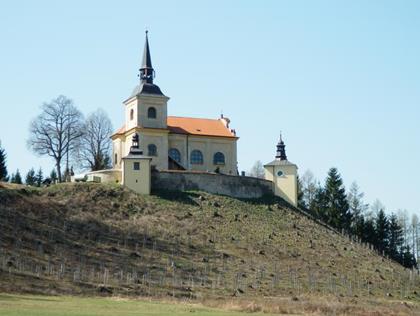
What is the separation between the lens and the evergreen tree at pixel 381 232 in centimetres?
8194

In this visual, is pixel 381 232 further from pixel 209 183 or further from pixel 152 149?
pixel 152 149

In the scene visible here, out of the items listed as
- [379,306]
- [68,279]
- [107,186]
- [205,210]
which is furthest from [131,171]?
[379,306]

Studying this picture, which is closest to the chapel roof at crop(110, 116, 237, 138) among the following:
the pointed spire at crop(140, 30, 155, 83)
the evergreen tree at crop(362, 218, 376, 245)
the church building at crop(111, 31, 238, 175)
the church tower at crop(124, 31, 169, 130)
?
the church building at crop(111, 31, 238, 175)

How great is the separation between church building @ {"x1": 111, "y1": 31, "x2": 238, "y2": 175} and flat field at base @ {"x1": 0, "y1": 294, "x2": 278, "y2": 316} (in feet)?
114

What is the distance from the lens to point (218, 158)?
79.1 metres

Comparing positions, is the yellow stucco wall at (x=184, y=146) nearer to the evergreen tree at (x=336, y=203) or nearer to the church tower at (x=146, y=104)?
the church tower at (x=146, y=104)

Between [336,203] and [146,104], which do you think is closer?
[146,104]

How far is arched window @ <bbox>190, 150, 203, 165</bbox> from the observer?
78.1 m

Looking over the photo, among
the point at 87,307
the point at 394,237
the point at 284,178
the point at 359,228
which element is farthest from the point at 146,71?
the point at 87,307

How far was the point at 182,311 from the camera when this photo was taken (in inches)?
1332

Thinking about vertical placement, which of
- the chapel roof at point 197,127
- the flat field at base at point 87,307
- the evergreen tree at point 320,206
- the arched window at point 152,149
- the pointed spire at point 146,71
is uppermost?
the pointed spire at point 146,71

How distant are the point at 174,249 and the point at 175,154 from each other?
2027 centimetres

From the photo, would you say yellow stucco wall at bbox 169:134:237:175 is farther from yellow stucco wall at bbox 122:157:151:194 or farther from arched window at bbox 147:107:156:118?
yellow stucco wall at bbox 122:157:151:194

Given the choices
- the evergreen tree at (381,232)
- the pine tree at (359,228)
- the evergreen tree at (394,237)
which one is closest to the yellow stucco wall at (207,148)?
the pine tree at (359,228)
